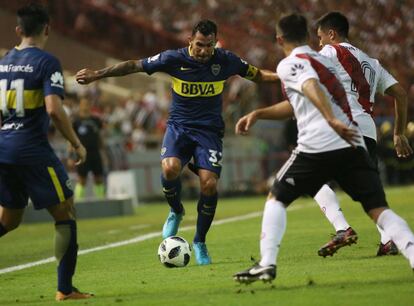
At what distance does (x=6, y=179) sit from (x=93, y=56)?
26.8m

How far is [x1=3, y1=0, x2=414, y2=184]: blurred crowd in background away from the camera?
106 ft

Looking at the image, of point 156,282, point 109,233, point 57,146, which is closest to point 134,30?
point 57,146

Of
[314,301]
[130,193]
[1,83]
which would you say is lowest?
[130,193]

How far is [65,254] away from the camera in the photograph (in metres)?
8.84

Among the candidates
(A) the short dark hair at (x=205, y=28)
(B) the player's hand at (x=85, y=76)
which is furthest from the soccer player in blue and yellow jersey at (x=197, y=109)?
(B) the player's hand at (x=85, y=76)

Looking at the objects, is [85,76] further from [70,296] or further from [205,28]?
[70,296]

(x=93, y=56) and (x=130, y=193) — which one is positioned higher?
(x=93, y=56)

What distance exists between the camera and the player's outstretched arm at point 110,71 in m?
10.9

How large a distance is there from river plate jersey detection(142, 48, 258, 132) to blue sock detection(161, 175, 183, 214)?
61 centimetres

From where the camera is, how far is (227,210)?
22047 mm

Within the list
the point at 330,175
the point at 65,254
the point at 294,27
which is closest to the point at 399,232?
the point at 330,175

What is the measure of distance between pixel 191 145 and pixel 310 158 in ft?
10.1

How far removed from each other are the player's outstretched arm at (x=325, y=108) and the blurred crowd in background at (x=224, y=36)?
21996mm

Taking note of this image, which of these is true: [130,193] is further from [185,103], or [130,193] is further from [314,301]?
[314,301]
